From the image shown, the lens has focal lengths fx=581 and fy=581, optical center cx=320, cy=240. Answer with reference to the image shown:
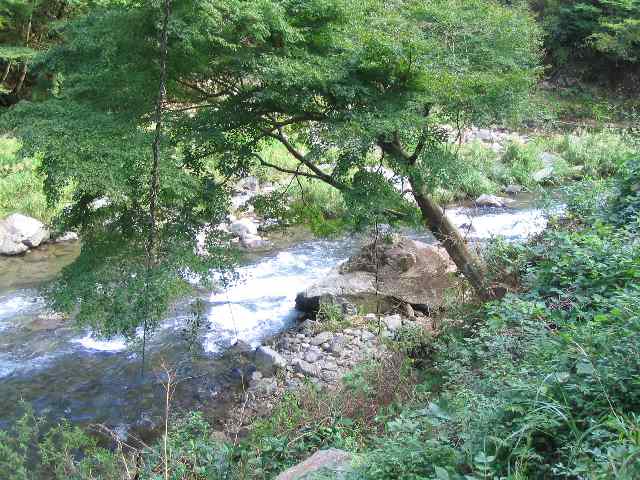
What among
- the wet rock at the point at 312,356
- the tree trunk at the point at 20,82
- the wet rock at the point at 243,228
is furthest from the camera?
the tree trunk at the point at 20,82

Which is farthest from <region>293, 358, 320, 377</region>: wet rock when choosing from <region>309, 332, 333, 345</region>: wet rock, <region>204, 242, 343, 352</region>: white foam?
<region>204, 242, 343, 352</region>: white foam

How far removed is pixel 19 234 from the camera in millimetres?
11531

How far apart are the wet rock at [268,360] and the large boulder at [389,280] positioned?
1519 millimetres

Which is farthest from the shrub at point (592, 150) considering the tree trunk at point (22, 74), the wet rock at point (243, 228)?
the tree trunk at point (22, 74)

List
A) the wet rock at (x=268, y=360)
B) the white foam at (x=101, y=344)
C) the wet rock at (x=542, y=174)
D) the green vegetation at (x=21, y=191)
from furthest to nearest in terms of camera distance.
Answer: the wet rock at (x=542, y=174)
the green vegetation at (x=21, y=191)
the white foam at (x=101, y=344)
the wet rock at (x=268, y=360)

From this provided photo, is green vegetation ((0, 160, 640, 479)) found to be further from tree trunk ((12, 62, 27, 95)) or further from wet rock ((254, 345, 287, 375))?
tree trunk ((12, 62, 27, 95))

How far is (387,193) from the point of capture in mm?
6746

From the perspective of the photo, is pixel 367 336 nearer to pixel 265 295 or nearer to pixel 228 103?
pixel 265 295

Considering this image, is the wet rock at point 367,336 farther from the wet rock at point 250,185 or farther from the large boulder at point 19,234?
the wet rock at point 250,185

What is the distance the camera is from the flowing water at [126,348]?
673cm

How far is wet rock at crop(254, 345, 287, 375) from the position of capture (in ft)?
23.4

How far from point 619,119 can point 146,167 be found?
21241mm

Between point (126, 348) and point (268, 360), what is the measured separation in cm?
214

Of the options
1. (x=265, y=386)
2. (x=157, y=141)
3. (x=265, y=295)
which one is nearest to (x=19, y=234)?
(x=265, y=295)
